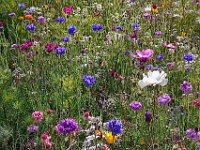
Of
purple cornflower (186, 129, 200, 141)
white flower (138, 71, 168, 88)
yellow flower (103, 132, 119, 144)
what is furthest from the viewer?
purple cornflower (186, 129, 200, 141)

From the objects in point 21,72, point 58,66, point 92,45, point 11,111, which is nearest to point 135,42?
point 92,45

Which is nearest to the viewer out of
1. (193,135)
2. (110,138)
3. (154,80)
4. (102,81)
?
(110,138)

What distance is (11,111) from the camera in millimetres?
3129

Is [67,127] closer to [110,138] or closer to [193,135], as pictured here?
[110,138]

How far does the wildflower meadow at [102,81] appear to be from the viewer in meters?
2.79

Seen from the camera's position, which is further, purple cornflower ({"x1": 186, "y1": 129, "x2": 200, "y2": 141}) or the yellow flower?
purple cornflower ({"x1": 186, "y1": 129, "x2": 200, "y2": 141})

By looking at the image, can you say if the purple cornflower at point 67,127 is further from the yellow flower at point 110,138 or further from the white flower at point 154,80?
the white flower at point 154,80

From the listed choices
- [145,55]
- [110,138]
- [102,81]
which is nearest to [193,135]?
[145,55]

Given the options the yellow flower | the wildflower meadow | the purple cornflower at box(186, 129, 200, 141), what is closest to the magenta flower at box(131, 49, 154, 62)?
the wildflower meadow

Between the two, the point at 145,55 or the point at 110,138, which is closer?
the point at 110,138

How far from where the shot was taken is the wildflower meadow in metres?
2.79

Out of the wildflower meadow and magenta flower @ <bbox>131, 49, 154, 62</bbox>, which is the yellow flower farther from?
magenta flower @ <bbox>131, 49, 154, 62</bbox>

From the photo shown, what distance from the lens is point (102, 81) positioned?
144 inches

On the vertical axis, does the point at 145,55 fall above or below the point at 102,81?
Result: above
